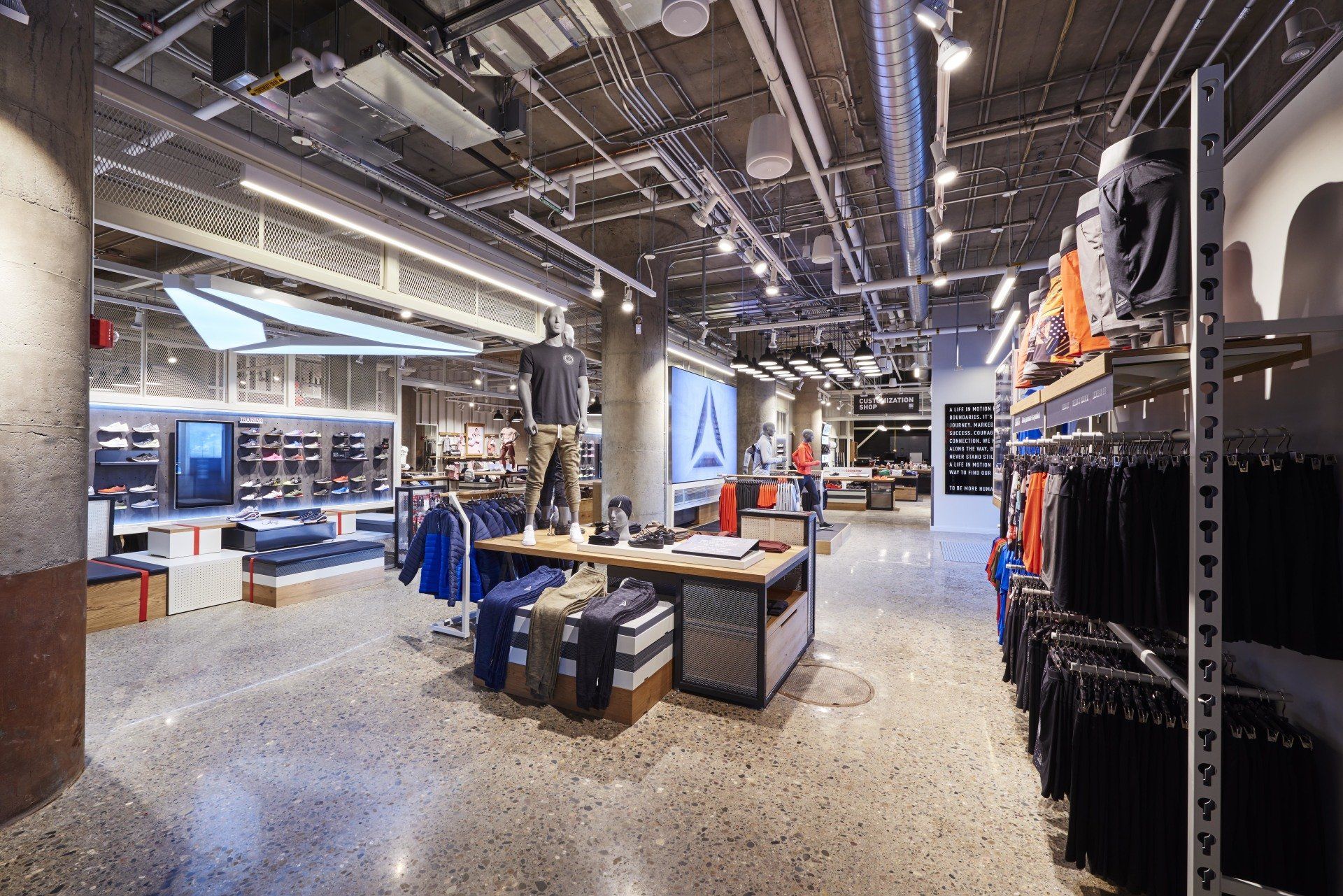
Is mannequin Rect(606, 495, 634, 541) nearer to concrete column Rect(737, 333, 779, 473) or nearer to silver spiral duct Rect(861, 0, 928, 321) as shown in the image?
silver spiral duct Rect(861, 0, 928, 321)

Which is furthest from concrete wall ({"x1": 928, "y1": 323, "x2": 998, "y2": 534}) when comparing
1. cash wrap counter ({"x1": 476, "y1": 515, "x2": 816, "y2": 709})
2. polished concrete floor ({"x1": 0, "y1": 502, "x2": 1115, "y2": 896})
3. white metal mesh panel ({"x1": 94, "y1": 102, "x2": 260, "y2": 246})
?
white metal mesh panel ({"x1": 94, "y1": 102, "x2": 260, "y2": 246})

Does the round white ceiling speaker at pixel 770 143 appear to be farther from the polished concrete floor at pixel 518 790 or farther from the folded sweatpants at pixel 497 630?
the polished concrete floor at pixel 518 790

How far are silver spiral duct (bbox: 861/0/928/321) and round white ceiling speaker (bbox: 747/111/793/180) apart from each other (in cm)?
61

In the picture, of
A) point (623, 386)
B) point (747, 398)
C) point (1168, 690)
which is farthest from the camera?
point (747, 398)

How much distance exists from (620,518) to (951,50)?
3.22 meters

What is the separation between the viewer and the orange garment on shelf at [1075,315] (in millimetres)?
2176

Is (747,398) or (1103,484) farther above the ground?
(747,398)

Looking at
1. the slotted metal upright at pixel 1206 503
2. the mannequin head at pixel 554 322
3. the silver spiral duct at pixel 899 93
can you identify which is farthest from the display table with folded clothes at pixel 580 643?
the silver spiral duct at pixel 899 93

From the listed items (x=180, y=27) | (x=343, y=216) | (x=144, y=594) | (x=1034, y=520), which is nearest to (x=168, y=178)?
(x=343, y=216)

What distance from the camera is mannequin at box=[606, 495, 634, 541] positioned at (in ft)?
12.5

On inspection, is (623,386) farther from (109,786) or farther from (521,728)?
(109,786)

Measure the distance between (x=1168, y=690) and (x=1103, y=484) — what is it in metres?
0.75

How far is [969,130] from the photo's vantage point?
4.98 metres

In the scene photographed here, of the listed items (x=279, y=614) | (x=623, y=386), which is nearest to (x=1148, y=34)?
(x=623, y=386)
